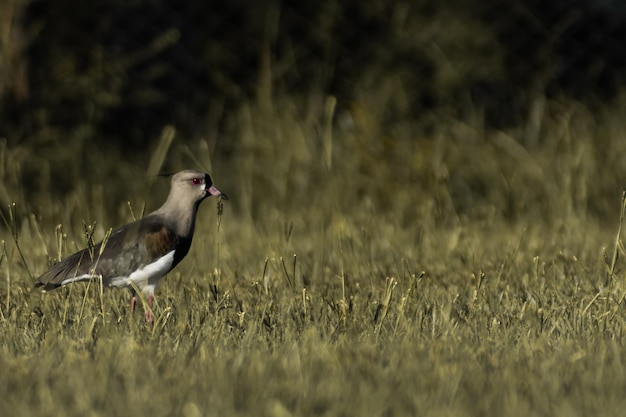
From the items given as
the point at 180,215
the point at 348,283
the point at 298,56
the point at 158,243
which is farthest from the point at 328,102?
the point at 158,243

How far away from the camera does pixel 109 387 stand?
3945 millimetres

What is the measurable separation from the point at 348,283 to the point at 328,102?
6.67ft

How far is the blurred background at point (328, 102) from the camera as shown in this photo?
8625 millimetres

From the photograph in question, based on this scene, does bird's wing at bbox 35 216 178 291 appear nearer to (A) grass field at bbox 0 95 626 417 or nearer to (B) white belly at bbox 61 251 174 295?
(B) white belly at bbox 61 251 174 295

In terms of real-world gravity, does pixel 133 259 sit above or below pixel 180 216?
below

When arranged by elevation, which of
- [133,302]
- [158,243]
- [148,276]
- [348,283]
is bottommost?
[348,283]

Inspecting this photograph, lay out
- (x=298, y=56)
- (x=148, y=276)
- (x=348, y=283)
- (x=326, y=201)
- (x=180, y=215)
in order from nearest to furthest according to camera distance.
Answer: (x=148, y=276), (x=180, y=215), (x=348, y=283), (x=326, y=201), (x=298, y=56)

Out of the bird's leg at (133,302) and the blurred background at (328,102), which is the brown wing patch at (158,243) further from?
the blurred background at (328,102)

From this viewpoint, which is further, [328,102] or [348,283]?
[328,102]

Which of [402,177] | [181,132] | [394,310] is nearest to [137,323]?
[394,310]

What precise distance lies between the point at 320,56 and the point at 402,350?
6129mm

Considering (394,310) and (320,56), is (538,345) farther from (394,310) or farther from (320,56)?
(320,56)

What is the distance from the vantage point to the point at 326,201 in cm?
829

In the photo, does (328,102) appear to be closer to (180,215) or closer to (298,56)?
(298,56)
